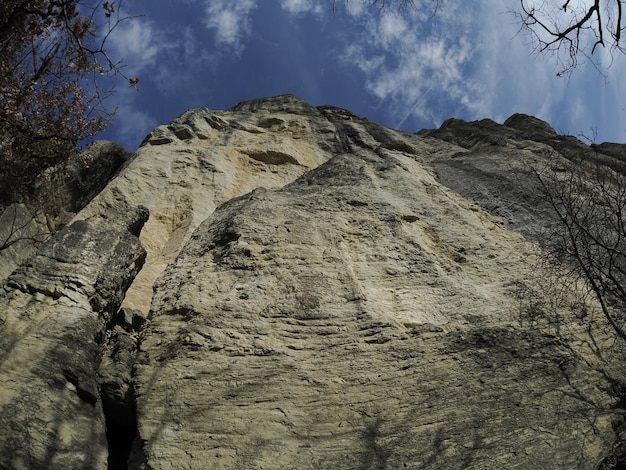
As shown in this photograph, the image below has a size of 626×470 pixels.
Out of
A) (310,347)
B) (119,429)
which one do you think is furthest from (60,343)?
(310,347)

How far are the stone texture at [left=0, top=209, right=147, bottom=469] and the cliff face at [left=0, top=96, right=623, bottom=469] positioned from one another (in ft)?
0.09

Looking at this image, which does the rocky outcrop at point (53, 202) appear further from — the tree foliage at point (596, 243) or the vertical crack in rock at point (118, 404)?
the tree foliage at point (596, 243)

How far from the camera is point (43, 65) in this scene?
7.55 m

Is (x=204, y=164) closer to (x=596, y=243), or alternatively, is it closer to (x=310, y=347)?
(x=310, y=347)

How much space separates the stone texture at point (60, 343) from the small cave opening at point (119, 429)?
0.21m

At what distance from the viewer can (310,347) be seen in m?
7.79

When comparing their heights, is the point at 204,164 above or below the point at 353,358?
above

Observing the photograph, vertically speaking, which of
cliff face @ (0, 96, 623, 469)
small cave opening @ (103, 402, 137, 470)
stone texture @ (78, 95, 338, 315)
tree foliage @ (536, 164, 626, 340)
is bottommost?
small cave opening @ (103, 402, 137, 470)

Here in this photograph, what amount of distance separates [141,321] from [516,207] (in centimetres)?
849

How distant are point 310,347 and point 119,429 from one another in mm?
2734

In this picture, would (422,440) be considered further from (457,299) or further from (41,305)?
(41,305)

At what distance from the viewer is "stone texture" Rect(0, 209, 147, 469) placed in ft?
21.1

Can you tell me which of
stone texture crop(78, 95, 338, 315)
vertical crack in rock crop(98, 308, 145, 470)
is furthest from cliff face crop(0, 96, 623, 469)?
stone texture crop(78, 95, 338, 315)

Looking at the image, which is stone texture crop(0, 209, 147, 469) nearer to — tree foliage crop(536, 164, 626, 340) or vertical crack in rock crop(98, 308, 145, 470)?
vertical crack in rock crop(98, 308, 145, 470)
